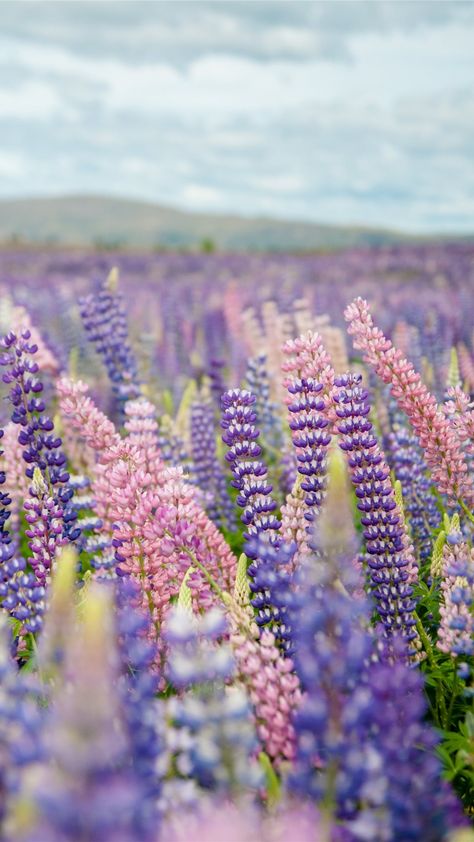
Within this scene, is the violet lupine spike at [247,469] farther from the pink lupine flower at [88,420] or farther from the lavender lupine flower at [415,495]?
the lavender lupine flower at [415,495]

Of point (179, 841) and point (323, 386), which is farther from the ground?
point (323, 386)

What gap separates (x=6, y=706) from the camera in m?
1.89

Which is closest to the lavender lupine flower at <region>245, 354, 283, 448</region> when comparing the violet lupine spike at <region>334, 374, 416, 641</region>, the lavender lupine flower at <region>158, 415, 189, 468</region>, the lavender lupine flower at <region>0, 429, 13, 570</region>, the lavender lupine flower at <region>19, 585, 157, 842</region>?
the lavender lupine flower at <region>158, 415, 189, 468</region>

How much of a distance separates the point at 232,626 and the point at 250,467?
2.98 ft

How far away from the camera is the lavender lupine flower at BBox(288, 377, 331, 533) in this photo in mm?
3301

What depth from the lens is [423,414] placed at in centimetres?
349

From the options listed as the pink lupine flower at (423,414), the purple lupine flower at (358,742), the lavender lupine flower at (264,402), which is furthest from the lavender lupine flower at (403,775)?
the lavender lupine flower at (264,402)

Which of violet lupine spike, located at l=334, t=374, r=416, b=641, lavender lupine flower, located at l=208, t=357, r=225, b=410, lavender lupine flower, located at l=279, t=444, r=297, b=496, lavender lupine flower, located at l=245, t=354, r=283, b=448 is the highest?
lavender lupine flower, located at l=208, t=357, r=225, b=410

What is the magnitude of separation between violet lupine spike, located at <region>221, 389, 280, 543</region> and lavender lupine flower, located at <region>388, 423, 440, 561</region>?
1009mm

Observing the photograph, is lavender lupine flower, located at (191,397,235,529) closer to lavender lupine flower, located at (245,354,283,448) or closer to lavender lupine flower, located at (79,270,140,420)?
lavender lupine flower, located at (245,354,283,448)

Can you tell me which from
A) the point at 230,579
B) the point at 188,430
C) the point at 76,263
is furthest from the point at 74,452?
the point at 76,263

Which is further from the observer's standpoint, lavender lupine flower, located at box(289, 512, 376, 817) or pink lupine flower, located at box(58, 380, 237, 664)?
pink lupine flower, located at box(58, 380, 237, 664)

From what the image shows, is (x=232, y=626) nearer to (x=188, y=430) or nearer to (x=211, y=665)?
(x=211, y=665)

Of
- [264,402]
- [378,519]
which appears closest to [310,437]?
[378,519]
